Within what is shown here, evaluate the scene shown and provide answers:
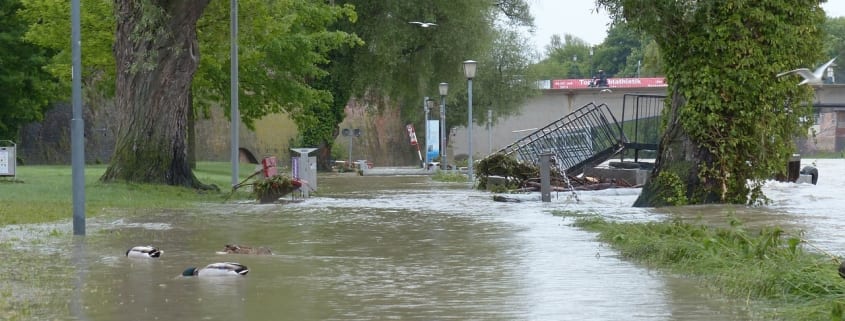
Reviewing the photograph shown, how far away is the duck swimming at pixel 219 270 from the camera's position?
39.3 ft

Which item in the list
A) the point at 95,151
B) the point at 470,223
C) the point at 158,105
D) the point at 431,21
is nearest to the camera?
the point at 470,223

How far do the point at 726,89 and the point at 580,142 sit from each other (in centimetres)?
1400

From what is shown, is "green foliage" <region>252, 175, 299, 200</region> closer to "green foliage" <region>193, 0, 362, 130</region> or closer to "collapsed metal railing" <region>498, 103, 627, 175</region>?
"collapsed metal railing" <region>498, 103, 627, 175</region>

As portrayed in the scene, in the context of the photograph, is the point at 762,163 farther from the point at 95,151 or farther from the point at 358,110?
the point at 358,110

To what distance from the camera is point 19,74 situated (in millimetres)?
54281

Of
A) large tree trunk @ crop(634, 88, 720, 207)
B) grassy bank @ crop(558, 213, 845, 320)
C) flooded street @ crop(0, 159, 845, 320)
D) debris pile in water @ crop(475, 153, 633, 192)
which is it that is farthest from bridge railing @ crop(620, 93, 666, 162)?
grassy bank @ crop(558, 213, 845, 320)

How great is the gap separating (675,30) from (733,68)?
3.78 ft

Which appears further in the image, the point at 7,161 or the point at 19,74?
the point at 19,74

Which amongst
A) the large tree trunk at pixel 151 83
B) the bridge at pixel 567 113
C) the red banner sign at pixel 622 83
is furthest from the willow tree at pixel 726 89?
the red banner sign at pixel 622 83

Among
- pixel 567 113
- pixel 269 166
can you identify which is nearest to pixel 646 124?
pixel 269 166

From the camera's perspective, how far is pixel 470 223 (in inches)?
779

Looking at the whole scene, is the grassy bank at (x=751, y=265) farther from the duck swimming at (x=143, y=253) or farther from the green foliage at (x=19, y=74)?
the green foliage at (x=19, y=74)

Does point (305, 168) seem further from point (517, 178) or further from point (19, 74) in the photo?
point (19, 74)

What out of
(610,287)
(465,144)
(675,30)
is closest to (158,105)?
(675,30)
